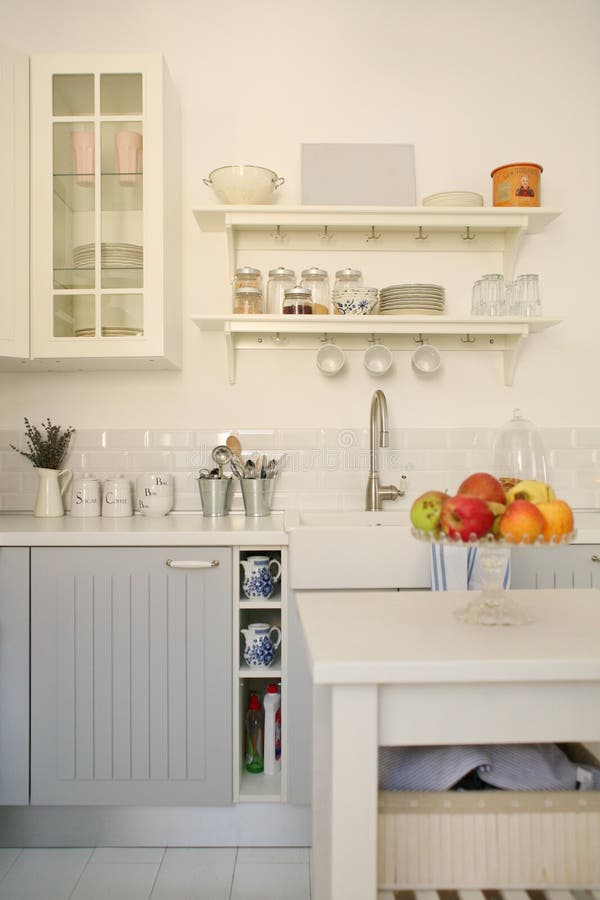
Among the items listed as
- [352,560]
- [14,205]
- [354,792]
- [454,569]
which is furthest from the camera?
[14,205]

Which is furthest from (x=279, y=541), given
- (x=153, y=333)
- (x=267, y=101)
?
(x=267, y=101)

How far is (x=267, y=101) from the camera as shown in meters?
2.68

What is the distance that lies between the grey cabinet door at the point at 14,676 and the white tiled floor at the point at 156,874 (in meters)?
0.19

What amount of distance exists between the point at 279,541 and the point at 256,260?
3.64 ft

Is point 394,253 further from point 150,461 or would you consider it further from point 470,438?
point 150,461

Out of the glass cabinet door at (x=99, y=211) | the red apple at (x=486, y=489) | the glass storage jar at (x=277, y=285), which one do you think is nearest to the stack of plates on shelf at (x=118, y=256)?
the glass cabinet door at (x=99, y=211)

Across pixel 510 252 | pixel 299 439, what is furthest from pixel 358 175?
pixel 299 439

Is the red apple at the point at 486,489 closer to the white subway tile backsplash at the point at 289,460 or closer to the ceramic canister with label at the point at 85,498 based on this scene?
the white subway tile backsplash at the point at 289,460

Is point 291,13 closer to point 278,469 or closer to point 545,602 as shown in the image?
point 278,469

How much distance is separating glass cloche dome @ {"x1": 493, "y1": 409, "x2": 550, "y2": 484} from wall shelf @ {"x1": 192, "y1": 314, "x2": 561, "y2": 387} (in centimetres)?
16

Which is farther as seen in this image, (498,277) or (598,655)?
(498,277)

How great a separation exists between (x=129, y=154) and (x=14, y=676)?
5.38 feet

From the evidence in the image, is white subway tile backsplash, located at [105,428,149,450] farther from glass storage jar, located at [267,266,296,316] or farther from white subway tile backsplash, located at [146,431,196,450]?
glass storage jar, located at [267,266,296,316]

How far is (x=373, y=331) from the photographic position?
2.44 metres
